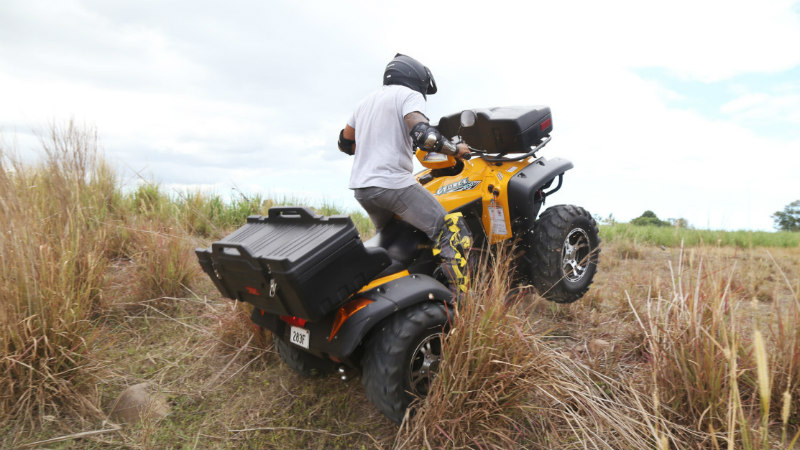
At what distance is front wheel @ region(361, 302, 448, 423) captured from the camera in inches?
104

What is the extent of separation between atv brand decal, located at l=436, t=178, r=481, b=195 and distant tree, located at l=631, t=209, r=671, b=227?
27.6 ft

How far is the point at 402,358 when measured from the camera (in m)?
2.67

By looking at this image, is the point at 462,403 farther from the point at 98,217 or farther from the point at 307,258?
the point at 98,217

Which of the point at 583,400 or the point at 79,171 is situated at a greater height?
the point at 79,171

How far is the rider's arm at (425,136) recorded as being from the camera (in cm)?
333

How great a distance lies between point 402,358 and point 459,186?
69.4 inches

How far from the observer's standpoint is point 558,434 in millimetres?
2795

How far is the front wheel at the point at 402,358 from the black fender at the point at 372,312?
0.22 ft

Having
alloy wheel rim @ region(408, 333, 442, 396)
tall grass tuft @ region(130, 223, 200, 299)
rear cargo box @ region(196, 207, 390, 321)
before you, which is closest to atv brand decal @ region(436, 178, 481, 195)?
rear cargo box @ region(196, 207, 390, 321)

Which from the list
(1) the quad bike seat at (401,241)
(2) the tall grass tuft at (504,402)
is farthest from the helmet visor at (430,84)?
(2) the tall grass tuft at (504,402)

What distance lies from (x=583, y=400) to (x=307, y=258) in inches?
69.7

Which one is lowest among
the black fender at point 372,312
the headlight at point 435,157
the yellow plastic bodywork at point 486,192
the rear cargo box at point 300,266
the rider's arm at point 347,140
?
the black fender at point 372,312

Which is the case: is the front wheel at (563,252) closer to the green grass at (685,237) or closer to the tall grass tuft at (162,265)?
the tall grass tuft at (162,265)

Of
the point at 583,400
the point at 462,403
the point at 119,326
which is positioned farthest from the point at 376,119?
the point at 119,326
